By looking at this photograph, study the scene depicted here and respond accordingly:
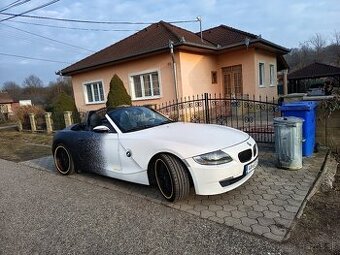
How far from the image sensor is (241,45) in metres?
14.1

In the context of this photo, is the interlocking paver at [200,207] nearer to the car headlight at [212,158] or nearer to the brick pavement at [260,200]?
the brick pavement at [260,200]

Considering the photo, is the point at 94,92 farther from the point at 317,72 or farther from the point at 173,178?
the point at 317,72

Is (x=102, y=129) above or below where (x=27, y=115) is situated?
above

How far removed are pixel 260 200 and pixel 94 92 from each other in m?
15.9

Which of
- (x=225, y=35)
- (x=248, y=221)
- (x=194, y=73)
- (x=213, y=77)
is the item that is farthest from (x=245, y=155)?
(x=225, y=35)

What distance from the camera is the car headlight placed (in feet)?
12.3

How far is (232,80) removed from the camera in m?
15.9

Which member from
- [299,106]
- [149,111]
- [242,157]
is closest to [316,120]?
[299,106]

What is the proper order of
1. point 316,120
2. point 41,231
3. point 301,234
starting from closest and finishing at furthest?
point 301,234, point 41,231, point 316,120

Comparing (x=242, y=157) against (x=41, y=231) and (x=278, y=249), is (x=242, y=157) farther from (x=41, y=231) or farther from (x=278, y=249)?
(x=41, y=231)

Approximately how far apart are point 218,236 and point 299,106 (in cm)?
335

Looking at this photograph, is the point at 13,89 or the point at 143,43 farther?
the point at 13,89

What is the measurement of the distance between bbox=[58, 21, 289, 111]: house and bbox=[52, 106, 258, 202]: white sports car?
8369mm

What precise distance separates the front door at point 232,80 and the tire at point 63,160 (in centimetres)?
1144
